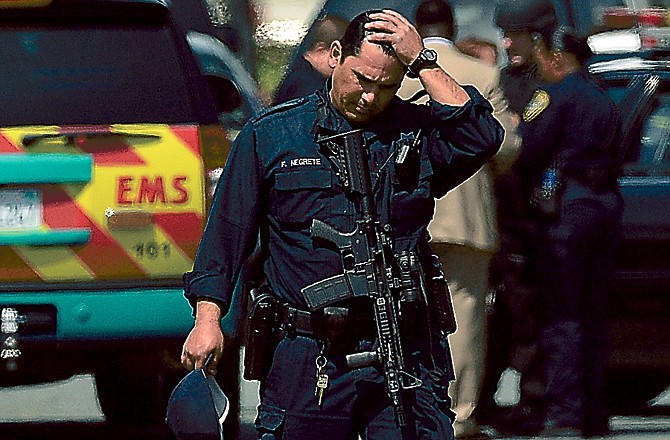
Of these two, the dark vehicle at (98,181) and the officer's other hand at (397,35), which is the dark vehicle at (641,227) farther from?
the officer's other hand at (397,35)

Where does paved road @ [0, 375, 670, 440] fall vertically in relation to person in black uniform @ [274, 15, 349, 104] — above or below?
below

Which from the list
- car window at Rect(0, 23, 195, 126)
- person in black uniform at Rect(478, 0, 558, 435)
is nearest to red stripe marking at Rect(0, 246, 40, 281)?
car window at Rect(0, 23, 195, 126)

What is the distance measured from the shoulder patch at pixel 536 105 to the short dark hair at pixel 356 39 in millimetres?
2763

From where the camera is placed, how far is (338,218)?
4.38 meters

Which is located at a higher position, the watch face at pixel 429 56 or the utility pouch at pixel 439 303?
the watch face at pixel 429 56

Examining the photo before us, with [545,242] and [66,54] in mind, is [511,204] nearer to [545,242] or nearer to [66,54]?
[545,242]

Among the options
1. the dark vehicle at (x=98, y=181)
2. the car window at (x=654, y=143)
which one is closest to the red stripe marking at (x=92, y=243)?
the dark vehicle at (x=98, y=181)

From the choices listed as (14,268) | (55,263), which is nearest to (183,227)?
(55,263)

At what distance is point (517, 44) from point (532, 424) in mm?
1563

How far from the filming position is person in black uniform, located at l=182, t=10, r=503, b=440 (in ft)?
14.1

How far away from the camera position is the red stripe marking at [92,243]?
6262 millimetres

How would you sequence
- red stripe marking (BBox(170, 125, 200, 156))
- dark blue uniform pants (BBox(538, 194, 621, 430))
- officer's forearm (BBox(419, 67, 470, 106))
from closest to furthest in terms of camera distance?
officer's forearm (BBox(419, 67, 470, 106)), red stripe marking (BBox(170, 125, 200, 156)), dark blue uniform pants (BBox(538, 194, 621, 430))

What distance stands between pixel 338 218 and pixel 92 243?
2093 millimetres

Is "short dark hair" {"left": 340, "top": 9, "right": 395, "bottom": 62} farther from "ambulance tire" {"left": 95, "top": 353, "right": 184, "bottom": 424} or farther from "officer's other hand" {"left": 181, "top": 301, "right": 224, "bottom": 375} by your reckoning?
"ambulance tire" {"left": 95, "top": 353, "right": 184, "bottom": 424}
